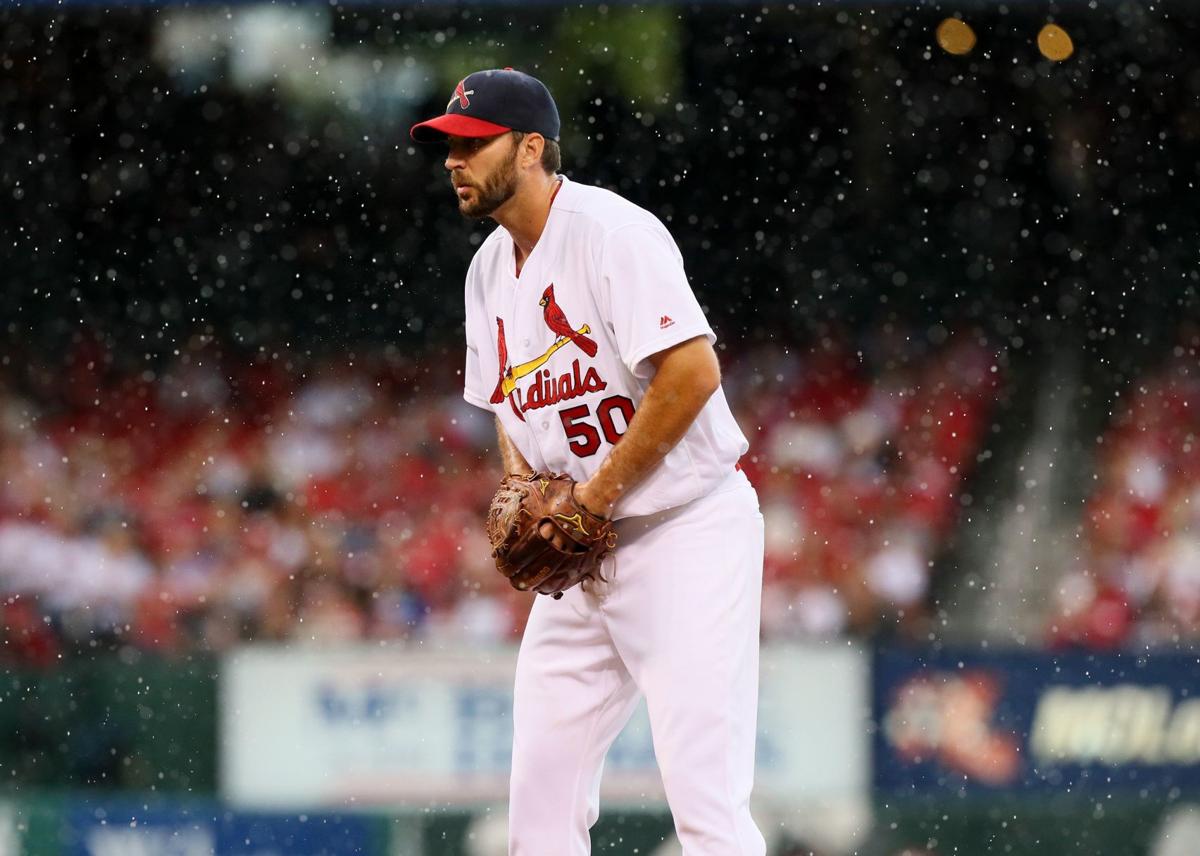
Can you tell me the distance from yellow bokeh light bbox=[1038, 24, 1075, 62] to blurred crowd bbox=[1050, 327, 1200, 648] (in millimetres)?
1825

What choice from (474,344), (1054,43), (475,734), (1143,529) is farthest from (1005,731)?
(1054,43)

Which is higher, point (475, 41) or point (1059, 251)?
point (475, 41)

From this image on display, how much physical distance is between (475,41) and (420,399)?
2.00m

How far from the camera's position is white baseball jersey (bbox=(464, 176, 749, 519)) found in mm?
2396

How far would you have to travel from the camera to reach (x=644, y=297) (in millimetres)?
2379

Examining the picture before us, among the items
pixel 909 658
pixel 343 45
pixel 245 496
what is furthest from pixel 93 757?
pixel 343 45

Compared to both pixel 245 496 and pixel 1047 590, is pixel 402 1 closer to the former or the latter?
pixel 245 496

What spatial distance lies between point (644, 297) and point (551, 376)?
23 cm

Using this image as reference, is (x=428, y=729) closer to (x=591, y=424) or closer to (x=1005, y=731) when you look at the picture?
(x=1005, y=731)

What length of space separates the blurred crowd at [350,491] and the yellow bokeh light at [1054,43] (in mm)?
1633

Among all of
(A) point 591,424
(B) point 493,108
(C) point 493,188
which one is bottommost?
(A) point 591,424

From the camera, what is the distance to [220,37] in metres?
9.45

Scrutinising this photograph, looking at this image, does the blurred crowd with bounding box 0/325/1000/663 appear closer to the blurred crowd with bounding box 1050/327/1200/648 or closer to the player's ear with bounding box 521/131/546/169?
the blurred crowd with bounding box 1050/327/1200/648

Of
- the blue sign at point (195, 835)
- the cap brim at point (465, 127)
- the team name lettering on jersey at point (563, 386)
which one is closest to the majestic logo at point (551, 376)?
the team name lettering on jersey at point (563, 386)
